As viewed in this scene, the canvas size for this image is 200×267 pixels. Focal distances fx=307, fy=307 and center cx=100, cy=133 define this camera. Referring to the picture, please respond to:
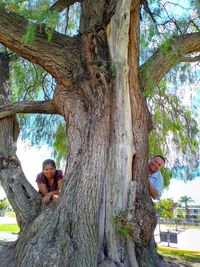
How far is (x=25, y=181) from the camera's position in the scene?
9.82 ft

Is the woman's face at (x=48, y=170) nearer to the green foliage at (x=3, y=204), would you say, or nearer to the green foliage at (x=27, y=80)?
the green foliage at (x=27, y=80)

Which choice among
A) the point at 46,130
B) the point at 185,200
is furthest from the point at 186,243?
the point at 185,200

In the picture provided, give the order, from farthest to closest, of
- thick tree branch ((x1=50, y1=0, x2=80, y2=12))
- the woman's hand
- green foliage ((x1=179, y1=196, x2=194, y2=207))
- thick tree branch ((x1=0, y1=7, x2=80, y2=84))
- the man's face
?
1. green foliage ((x1=179, y1=196, x2=194, y2=207))
2. thick tree branch ((x1=50, y1=0, x2=80, y2=12))
3. the man's face
4. thick tree branch ((x1=0, y1=7, x2=80, y2=84))
5. the woman's hand

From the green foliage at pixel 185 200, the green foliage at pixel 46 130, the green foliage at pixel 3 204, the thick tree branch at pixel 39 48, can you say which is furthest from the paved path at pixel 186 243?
the green foliage at pixel 3 204

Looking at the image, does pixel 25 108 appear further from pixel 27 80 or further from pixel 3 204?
pixel 3 204

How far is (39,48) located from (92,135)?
3.25 feet

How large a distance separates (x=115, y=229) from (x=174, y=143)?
235 cm

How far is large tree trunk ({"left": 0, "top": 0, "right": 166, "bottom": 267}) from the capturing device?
235cm

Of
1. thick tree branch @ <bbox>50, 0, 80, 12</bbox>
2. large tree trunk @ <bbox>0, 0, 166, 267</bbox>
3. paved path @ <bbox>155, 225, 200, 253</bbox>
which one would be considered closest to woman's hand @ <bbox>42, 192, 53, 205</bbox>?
large tree trunk @ <bbox>0, 0, 166, 267</bbox>

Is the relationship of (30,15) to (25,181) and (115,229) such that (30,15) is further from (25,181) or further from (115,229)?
(115,229)

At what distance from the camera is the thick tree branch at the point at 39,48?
2.90m

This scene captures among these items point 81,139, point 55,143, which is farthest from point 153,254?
point 55,143

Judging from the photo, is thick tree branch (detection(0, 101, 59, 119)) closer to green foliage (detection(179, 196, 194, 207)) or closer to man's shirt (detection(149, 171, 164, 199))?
man's shirt (detection(149, 171, 164, 199))

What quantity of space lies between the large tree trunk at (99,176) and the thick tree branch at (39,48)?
0.44ft
